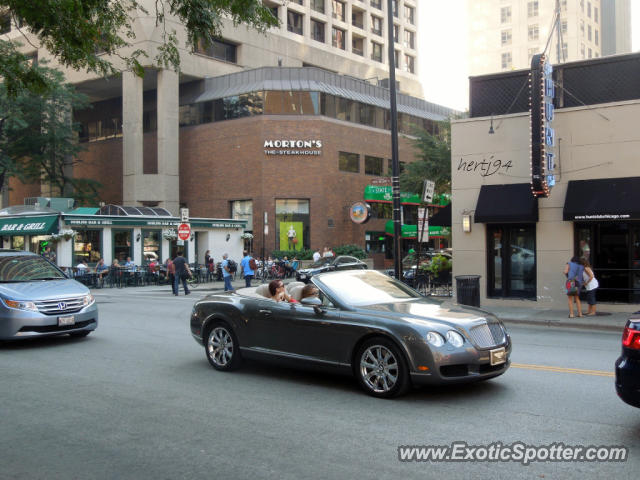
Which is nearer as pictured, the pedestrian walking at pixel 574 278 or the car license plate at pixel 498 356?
the car license plate at pixel 498 356

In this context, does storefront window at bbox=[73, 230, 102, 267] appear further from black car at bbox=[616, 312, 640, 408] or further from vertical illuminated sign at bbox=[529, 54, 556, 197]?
black car at bbox=[616, 312, 640, 408]

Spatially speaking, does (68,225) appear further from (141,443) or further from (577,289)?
(141,443)

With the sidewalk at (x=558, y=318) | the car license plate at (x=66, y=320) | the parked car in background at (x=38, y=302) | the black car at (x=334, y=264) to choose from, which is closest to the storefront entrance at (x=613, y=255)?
the sidewalk at (x=558, y=318)

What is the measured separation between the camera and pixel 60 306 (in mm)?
10469

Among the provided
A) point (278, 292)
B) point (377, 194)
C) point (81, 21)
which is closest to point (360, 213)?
point (377, 194)

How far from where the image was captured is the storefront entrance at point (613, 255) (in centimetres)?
1591

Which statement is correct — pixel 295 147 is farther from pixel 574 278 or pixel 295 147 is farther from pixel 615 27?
pixel 615 27

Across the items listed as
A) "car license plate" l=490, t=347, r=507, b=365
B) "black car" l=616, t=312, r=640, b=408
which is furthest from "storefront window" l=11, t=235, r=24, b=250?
"black car" l=616, t=312, r=640, b=408

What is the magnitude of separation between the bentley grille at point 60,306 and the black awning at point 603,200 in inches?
488

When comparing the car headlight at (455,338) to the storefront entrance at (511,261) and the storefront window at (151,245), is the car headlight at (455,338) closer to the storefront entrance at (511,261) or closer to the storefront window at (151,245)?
the storefront entrance at (511,261)

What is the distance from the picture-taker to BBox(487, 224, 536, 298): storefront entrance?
17.6 meters

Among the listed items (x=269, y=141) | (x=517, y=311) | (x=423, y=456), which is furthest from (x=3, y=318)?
(x=269, y=141)

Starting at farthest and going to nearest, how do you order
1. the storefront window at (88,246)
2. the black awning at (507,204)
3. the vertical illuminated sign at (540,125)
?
the storefront window at (88,246)
the black awning at (507,204)
the vertical illuminated sign at (540,125)

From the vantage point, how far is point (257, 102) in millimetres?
43031
